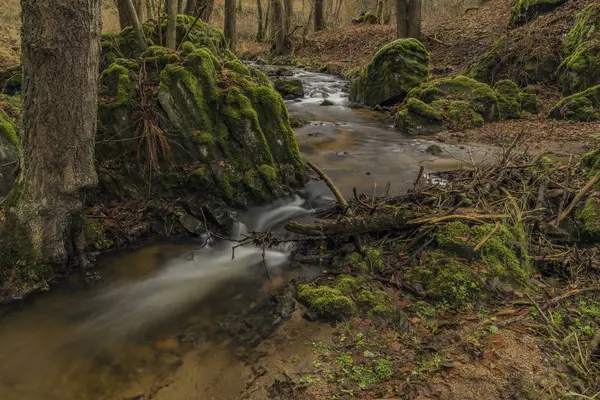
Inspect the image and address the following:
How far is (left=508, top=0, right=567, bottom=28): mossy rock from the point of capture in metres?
14.7

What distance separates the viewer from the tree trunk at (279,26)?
26.1 meters

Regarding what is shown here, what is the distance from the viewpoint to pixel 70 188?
439 cm

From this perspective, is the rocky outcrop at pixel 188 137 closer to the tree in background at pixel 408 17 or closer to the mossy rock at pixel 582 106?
the mossy rock at pixel 582 106

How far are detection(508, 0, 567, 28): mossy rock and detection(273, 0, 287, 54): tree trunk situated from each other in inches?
582

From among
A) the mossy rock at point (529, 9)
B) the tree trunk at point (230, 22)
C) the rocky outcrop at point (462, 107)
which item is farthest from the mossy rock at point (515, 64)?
the tree trunk at point (230, 22)

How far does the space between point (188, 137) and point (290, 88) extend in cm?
1036

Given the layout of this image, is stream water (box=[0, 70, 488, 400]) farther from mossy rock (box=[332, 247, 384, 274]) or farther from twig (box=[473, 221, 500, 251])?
twig (box=[473, 221, 500, 251])

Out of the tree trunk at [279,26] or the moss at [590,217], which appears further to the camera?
the tree trunk at [279,26]

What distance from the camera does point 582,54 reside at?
1138 cm

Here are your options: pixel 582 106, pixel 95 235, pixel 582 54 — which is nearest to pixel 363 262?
pixel 95 235

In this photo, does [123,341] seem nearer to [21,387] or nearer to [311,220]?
[21,387]

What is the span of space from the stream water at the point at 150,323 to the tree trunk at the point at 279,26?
72.8ft

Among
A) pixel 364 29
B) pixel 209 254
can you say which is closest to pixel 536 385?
pixel 209 254

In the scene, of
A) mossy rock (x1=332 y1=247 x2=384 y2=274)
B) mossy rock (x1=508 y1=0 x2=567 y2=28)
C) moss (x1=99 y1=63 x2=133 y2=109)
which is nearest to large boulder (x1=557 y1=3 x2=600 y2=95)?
mossy rock (x1=508 y1=0 x2=567 y2=28)
